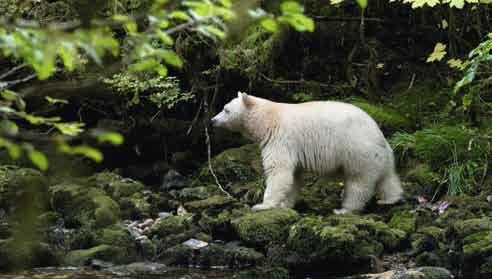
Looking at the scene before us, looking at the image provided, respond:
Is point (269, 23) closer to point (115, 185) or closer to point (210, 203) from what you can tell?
point (210, 203)

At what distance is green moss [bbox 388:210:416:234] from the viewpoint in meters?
7.97

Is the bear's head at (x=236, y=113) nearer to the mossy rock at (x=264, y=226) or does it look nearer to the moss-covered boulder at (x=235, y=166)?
the moss-covered boulder at (x=235, y=166)

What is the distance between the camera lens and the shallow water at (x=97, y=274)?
7277 mm

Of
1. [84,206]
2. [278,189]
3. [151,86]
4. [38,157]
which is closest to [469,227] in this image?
[278,189]

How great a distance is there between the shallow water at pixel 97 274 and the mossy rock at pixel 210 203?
1.69 m

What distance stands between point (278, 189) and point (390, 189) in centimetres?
137

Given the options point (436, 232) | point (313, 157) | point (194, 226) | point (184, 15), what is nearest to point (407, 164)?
point (313, 157)

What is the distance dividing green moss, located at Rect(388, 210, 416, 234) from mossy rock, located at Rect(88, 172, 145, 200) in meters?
3.66

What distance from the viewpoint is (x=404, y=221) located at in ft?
26.7

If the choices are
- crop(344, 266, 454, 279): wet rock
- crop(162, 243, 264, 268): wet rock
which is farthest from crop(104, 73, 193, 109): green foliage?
crop(344, 266, 454, 279): wet rock

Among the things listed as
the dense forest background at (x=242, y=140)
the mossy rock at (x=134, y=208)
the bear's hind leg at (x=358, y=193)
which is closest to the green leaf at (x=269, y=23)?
the dense forest background at (x=242, y=140)

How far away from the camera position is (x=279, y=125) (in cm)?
908

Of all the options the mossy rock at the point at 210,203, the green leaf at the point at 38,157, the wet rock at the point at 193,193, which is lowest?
the wet rock at the point at 193,193

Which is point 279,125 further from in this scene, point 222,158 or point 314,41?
point 314,41
